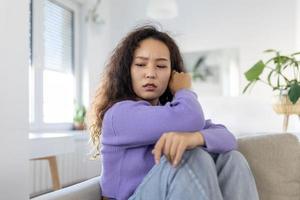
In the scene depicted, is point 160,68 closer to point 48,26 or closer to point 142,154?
point 142,154

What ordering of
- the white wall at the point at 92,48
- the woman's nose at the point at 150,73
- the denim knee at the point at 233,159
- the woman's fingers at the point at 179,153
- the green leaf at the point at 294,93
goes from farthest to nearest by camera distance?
the white wall at the point at 92,48 < the green leaf at the point at 294,93 < the woman's nose at the point at 150,73 < the denim knee at the point at 233,159 < the woman's fingers at the point at 179,153

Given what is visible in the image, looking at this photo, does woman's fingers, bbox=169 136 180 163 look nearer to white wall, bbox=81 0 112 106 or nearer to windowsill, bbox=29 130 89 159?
windowsill, bbox=29 130 89 159

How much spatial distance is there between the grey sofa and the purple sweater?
14 cm

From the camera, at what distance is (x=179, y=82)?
3.43 feet

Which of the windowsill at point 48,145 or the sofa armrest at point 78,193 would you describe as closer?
the sofa armrest at point 78,193

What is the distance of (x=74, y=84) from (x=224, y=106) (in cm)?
138

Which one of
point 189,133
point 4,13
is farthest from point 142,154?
point 4,13

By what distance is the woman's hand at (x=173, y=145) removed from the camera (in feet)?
2.55

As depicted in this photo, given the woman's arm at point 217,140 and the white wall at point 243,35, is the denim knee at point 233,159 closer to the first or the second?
the woman's arm at point 217,140

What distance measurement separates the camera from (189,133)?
0.83 m

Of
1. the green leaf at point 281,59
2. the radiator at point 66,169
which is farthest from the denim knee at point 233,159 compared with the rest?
the radiator at point 66,169

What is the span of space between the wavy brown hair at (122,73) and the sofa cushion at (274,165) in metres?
0.31

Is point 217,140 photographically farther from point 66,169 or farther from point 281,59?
point 66,169

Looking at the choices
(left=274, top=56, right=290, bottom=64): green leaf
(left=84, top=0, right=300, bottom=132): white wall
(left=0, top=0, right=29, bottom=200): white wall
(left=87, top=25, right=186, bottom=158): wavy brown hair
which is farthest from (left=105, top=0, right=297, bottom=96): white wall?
(left=0, top=0, right=29, bottom=200): white wall
